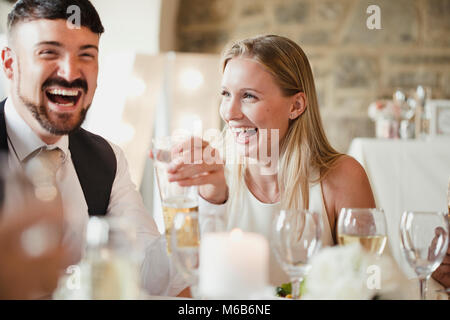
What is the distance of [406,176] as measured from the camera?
2.70m

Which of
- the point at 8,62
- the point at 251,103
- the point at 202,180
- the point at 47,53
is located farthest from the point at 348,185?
the point at 8,62

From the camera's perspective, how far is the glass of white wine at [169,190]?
97 centimetres

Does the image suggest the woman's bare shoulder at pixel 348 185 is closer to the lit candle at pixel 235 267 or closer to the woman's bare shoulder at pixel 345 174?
the woman's bare shoulder at pixel 345 174

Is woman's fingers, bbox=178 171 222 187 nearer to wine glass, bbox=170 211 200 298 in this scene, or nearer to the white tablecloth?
wine glass, bbox=170 211 200 298

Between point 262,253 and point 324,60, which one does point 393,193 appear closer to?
point 324,60

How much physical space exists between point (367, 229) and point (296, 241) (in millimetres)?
147

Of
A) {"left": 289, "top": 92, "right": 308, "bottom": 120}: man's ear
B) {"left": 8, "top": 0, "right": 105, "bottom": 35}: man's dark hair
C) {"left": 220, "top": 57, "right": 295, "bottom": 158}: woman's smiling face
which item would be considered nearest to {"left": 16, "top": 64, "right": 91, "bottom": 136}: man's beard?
{"left": 8, "top": 0, "right": 105, "bottom": 35}: man's dark hair

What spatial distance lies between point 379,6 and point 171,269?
338 centimetres

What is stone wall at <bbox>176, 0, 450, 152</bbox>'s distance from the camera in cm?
387

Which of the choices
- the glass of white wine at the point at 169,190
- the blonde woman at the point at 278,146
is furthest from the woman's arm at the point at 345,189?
the glass of white wine at the point at 169,190

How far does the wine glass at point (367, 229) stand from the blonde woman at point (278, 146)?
0.62 metres

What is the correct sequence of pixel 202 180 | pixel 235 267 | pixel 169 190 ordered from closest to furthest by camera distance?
pixel 235 267
pixel 169 190
pixel 202 180

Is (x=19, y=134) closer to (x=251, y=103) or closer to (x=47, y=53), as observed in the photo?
(x=47, y=53)

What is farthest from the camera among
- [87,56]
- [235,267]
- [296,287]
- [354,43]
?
[354,43]
